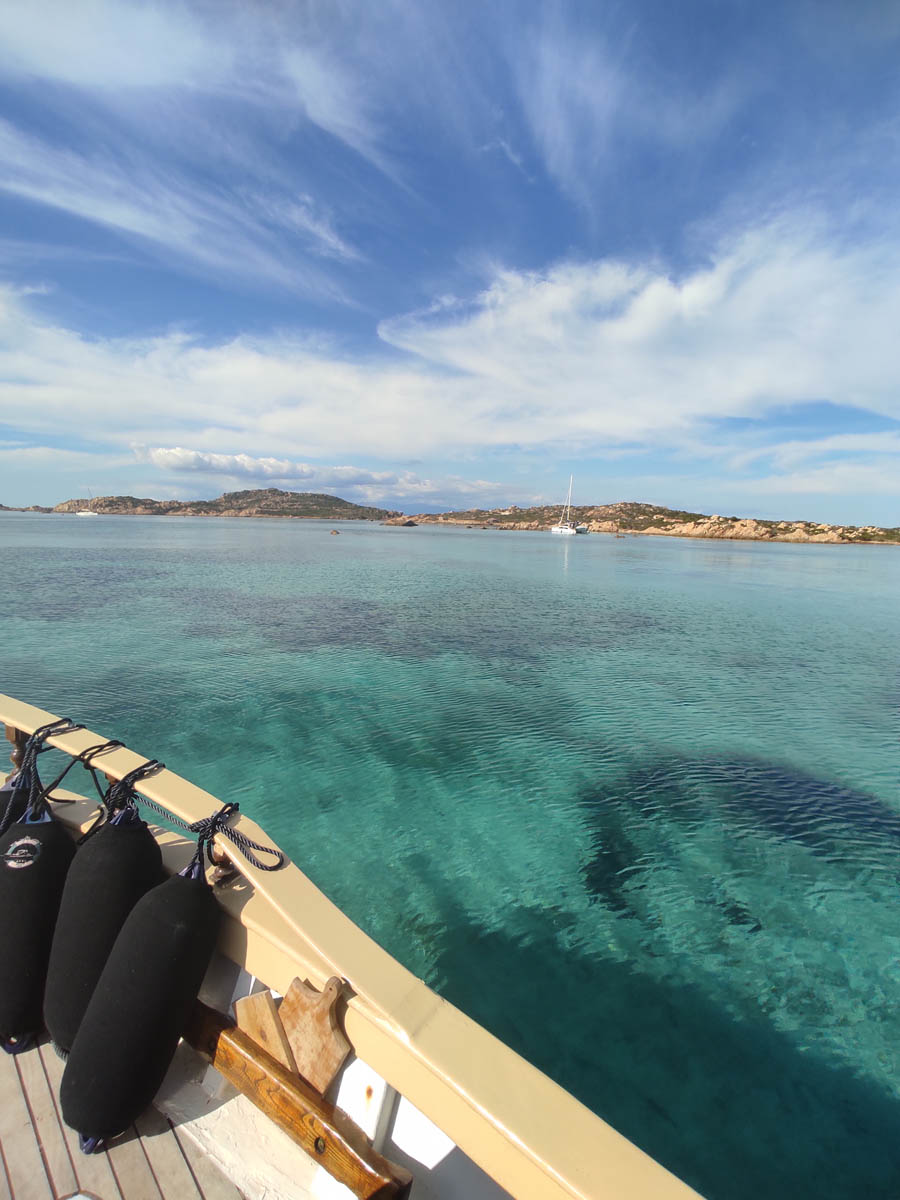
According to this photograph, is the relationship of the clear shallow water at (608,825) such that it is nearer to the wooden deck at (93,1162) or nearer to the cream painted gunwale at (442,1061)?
the wooden deck at (93,1162)

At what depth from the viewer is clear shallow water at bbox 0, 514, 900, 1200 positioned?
4668 millimetres

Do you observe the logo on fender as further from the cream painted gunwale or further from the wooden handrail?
the wooden handrail

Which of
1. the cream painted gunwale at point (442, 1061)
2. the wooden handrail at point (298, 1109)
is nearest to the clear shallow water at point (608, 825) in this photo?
the wooden handrail at point (298, 1109)

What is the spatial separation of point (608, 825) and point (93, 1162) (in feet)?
23.0

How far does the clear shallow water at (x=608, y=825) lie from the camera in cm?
467

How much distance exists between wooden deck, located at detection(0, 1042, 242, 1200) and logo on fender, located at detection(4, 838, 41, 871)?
1067mm

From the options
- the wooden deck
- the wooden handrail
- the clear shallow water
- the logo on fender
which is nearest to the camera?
the wooden handrail

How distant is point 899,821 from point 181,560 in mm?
48731

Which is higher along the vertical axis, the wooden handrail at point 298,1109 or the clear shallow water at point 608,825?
the wooden handrail at point 298,1109

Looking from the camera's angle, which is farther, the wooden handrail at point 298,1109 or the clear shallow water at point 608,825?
the clear shallow water at point 608,825

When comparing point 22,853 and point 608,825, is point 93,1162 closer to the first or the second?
point 22,853

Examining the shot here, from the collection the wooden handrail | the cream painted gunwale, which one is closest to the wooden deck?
the wooden handrail

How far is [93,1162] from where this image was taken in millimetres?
2639

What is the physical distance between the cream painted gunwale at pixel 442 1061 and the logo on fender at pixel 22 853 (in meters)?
1.09
